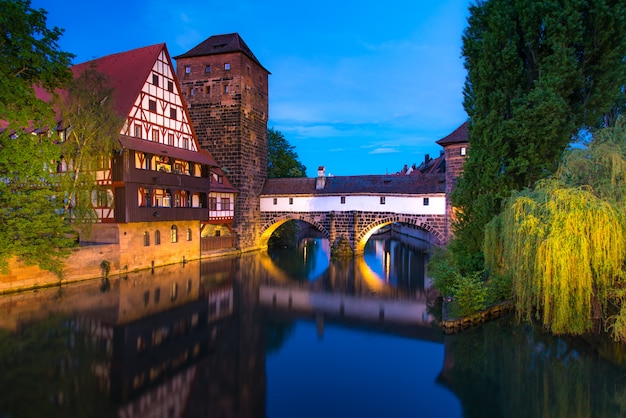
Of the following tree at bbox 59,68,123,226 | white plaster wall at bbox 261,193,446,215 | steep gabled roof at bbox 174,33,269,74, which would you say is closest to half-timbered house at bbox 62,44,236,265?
tree at bbox 59,68,123,226

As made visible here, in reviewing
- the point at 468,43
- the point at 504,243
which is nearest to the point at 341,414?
the point at 504,243

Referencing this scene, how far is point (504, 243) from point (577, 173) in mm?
2500

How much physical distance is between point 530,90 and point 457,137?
1085cm

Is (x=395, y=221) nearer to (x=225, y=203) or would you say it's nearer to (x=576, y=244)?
(x=225, y=203)

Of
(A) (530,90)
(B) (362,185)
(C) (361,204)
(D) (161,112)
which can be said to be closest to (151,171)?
(D) (161,112)

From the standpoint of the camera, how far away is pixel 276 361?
9398mm

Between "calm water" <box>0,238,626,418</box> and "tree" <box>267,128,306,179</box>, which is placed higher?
"tree" <box>267,128,306,179</box>

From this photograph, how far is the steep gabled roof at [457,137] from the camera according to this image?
2331 centimetres

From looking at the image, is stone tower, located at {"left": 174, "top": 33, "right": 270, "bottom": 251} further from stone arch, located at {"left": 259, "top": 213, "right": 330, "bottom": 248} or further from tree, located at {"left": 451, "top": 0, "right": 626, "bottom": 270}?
tree, located at {"left": 451, "top": 0, "right": 626, "bottom": 270}

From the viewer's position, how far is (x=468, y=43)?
14.2m

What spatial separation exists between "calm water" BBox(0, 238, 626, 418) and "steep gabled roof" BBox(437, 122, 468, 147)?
11.4 metres

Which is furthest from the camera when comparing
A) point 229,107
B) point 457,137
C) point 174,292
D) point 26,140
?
point 229,107

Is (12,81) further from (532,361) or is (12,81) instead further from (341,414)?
(532,361)

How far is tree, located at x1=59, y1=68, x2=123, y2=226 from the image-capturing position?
16.6m
